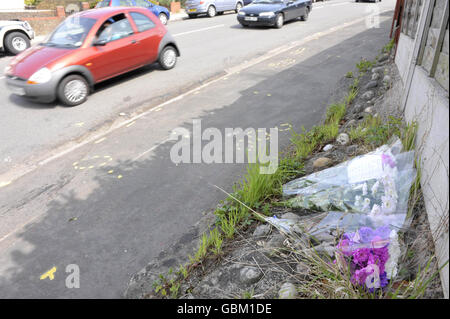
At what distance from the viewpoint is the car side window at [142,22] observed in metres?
8.41

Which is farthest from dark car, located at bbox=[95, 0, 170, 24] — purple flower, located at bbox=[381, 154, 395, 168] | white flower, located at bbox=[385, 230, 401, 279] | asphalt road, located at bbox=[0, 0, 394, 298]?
white flower, located at bbox=[385, 230, 401, 279]

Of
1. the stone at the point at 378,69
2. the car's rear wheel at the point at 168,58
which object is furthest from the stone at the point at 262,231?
the car's rear wheel at the point at 168,58

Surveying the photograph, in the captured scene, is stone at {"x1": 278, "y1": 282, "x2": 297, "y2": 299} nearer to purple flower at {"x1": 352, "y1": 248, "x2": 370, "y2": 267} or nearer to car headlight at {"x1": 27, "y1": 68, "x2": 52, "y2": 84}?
purple flower at {"x1": 352, "y1": 248, "x2": 370, "y2": 267}

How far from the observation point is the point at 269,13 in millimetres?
14773

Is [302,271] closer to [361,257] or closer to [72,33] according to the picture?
[361,257]

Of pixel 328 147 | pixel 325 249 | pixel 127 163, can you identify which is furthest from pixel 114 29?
pixel 325 249

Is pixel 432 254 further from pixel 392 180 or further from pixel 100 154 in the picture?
pixel 100 154

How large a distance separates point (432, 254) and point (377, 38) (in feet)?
39.4

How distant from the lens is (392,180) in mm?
3002

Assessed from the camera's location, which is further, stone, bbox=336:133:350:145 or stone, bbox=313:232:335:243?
stone, bbox=336:133:350:145

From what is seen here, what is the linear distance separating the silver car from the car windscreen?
13.6m

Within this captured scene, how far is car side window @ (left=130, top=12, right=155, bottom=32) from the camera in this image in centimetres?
841
